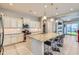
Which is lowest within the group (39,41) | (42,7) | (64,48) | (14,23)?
(64,48)

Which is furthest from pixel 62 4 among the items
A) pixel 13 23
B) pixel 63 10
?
pixel 13 23

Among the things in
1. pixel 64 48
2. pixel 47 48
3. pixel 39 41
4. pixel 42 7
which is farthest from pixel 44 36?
pixel 42 7

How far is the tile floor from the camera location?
182cm

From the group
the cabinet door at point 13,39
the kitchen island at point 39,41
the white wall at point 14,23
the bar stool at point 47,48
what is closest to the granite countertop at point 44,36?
the kitchen island at point 39,41

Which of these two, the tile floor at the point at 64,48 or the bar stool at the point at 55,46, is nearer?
the tile floor at the point at 64,48

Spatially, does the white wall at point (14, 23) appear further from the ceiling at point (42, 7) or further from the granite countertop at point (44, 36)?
the granite countertop at point (44, 36)

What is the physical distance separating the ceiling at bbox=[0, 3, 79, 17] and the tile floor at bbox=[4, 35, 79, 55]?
579 mm

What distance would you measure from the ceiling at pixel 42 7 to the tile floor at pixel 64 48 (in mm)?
579

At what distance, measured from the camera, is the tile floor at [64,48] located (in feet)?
5.96

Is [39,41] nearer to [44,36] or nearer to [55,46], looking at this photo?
[44,36]

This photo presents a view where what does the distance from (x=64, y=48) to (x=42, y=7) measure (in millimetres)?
1000

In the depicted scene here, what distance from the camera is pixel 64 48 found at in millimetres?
1999

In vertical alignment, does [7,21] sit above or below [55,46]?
above
